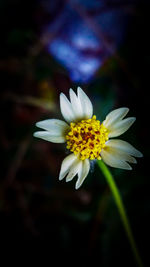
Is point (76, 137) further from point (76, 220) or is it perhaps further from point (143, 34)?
point (143, 34)

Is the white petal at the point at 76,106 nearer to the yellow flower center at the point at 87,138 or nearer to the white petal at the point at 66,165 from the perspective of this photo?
the yellow flower center at the point at 87,138

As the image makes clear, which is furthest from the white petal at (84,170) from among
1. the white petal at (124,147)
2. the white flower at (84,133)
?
the white petal at (124,147)

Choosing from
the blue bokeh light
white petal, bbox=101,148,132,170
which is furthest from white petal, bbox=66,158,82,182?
the blue bokeh light

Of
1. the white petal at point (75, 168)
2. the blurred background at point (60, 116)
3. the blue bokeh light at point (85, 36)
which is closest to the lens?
the white petal at point (75, 168)

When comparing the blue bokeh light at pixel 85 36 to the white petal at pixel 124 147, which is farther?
the blue bokeh light at pixel 85 36

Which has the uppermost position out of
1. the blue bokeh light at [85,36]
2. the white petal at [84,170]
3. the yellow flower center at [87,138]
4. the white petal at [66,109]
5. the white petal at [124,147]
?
the blue bokeh light at [85,36]

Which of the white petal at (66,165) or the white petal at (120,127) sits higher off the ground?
the white petal at (120,127)
